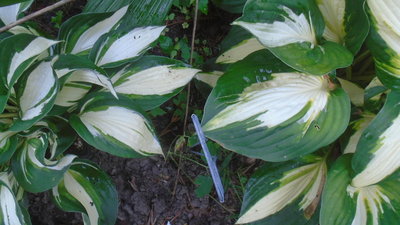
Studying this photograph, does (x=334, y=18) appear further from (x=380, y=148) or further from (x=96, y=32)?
(x=96, y=32)

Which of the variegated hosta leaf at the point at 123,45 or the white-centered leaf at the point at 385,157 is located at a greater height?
the variegated hosta leaf at the point at 123,45

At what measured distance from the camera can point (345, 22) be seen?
103 cm

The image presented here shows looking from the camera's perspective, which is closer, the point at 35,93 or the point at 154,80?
the point at 35,93

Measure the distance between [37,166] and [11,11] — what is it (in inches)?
16.6

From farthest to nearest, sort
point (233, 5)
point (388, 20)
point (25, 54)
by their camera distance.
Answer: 1. point (233, 5)
2. point (25, 54)
3. point (388, 20)

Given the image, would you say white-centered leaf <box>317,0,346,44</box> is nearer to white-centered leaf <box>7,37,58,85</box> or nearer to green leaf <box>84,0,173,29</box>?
green leaf <box>84,0,173,29</box>

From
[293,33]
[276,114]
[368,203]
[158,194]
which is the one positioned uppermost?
[293,33]

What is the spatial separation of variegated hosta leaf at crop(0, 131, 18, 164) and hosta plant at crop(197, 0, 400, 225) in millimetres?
483

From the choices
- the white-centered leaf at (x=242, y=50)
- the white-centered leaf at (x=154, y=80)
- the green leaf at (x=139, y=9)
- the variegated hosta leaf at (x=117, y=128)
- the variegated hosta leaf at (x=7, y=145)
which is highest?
the green leaf at (x=139, y=9)

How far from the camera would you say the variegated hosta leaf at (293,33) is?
35.9 inches

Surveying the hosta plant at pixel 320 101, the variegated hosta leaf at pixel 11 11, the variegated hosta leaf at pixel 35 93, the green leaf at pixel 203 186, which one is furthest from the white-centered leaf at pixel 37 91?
the green leaf at pixel 203 186

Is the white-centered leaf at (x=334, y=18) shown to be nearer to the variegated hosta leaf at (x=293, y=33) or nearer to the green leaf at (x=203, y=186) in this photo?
the variegated hosta leaf at (x=293, y=33)

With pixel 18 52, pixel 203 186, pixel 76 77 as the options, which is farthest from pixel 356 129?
pixel 18 52

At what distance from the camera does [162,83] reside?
115cm
